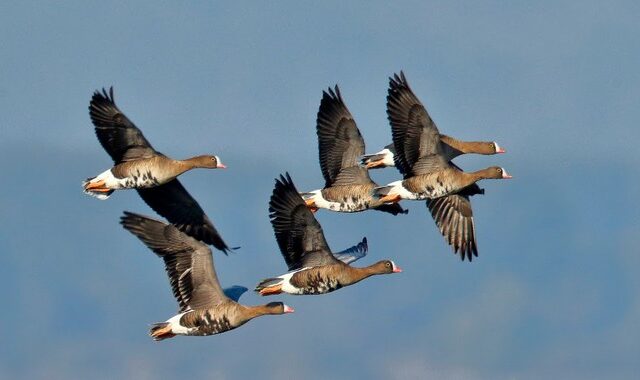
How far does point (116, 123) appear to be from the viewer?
3447cm

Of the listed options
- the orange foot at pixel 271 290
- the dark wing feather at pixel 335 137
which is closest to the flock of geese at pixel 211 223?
the orange foot at pixel 271 290

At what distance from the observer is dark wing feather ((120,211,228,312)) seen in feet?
114

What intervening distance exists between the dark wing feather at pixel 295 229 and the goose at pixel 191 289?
1.16 metres

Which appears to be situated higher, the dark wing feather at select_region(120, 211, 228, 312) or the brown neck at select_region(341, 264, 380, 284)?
the dark wing feather at select_region(120, 211, 228, 312)

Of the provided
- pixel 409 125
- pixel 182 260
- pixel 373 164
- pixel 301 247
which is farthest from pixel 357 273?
pixel 373 164

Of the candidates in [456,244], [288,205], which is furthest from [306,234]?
[456,244]

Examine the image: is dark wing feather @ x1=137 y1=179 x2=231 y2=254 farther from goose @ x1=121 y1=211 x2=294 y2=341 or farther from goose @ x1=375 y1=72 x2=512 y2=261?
goose @ x1=375 y1=72 x2=512 y2=261

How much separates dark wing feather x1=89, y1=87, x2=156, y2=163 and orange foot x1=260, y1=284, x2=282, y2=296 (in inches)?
141

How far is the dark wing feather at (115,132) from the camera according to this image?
34.4m

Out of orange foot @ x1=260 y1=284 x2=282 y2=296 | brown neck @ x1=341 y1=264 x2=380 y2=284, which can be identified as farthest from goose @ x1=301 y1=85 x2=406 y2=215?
orange foot @ x1=260 y1=284 x2=282 y2=296

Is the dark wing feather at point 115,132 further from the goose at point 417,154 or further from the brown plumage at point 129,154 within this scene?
the goose at point 417,154

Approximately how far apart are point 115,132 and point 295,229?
13.6ft

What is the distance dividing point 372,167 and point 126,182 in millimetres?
5911

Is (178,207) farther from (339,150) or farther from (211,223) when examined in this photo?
(339,150)
